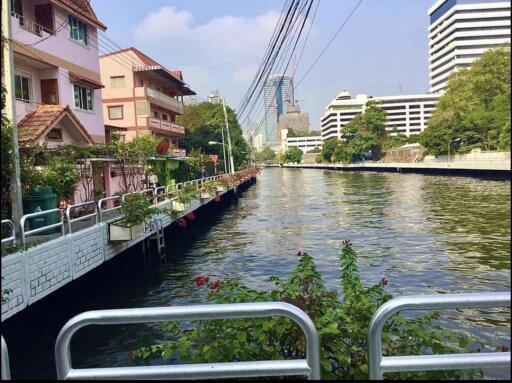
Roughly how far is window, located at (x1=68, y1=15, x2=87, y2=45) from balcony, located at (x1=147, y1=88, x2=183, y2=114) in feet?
56.1

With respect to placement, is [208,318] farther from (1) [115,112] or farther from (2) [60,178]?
(1) [115,112]

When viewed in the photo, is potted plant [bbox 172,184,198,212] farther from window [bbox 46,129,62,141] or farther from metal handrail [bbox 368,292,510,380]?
metal handrail [bbox 368,292,510,380]

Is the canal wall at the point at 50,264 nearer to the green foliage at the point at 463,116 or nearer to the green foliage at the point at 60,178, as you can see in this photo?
the green foliage at the point at 60,178

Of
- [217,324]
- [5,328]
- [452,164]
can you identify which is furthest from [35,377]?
[452,164]

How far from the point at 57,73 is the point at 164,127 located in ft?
77.2

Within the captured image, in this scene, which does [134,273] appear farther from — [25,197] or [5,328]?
[5,328]

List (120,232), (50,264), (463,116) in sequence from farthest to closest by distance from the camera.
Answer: (463,116)
(120,232)
(50,264)

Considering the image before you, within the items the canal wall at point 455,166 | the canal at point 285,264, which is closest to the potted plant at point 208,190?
the canal at point 285,264

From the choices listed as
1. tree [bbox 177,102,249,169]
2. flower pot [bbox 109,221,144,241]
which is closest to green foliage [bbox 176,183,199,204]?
flower pot [bbox 109,221,144,241]

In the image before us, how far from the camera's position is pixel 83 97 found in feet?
73.1

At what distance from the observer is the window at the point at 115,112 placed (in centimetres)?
4028

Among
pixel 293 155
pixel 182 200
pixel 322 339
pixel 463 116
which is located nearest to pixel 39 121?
pixel 182 200

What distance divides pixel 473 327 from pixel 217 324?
6.75 meters

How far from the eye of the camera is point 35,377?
721 centimetres
